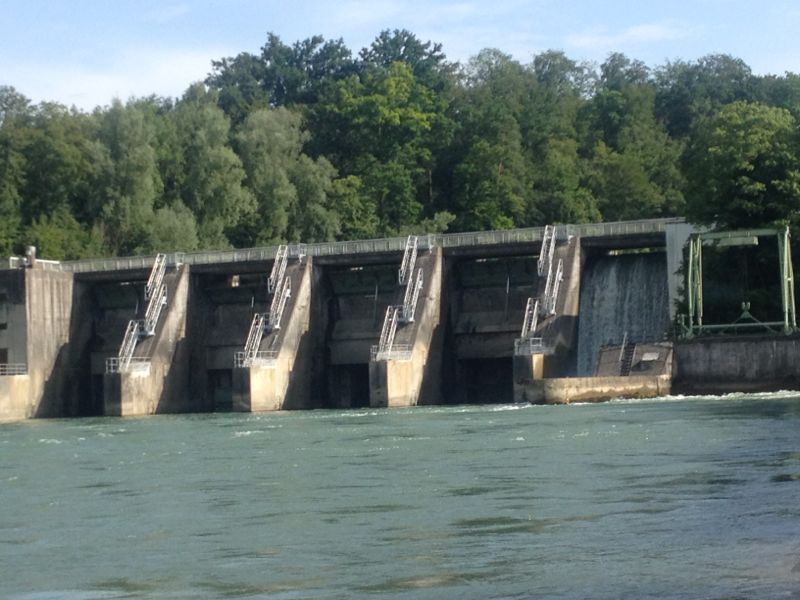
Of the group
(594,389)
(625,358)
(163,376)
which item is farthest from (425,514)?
(163,376)

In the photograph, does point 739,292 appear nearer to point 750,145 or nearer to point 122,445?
point 750,145

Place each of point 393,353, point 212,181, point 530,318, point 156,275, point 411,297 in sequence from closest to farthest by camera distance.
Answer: point 393,353 < point 530,318 < point 411,297 < point 156,275 < point 212,181

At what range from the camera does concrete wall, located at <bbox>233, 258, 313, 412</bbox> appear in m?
57.1

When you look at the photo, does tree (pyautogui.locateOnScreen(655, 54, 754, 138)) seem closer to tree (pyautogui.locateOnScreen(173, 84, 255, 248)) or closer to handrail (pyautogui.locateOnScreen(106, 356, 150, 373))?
tree (pyautogui.locateOnScreen(173, 84, 255, 248))

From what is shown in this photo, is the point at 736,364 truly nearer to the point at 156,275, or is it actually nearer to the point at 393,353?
the point at 393,353

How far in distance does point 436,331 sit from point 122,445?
72.1 ft

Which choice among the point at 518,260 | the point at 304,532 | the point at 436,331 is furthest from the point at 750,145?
the point at 304,532

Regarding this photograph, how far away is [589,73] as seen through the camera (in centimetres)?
12962

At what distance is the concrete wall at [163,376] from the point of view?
5888 centimetres

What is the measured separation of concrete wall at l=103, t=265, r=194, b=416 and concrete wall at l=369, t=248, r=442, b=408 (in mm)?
9746

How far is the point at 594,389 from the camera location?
49406mm

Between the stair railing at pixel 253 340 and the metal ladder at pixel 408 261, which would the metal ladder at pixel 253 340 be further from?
the metal ladder at pixel 408 261

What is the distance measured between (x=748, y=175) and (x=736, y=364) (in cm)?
1037

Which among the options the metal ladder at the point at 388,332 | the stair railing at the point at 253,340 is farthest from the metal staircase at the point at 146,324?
the metal ladder at the point at 388,332
